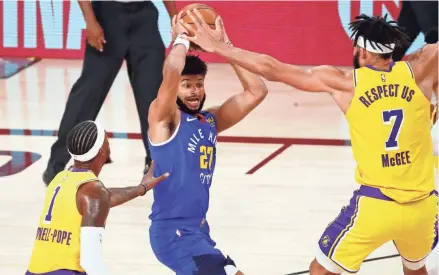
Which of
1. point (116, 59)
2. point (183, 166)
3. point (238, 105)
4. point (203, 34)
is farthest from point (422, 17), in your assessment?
point (183, 166)

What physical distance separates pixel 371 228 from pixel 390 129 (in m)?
0.53

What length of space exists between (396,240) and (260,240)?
2131mm

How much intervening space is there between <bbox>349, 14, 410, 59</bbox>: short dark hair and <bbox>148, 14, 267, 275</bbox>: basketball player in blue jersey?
0.75 meters

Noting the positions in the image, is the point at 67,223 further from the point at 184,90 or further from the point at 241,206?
the point at 241,206

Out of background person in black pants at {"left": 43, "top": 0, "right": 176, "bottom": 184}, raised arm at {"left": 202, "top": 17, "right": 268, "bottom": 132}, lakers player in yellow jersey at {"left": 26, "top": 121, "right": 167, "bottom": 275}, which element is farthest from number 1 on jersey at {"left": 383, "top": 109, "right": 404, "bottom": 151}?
background person in black pants at {"left": 43, "top": 0, "right": 176, "bottom": 184}

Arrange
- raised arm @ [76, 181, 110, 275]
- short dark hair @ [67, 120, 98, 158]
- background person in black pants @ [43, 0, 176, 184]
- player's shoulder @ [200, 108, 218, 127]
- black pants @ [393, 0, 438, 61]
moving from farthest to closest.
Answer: black pants @ [393, 0, 438, 61]
background person in black pants @ [43, 0, 176, 184]
player's shoulder @ [200, 108, 218, 127]
short dark hair @ [67, 120, 98, 158]
raised arm @ [76, 181, 110, 275]

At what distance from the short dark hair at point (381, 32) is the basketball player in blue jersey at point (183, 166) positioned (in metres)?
0.75

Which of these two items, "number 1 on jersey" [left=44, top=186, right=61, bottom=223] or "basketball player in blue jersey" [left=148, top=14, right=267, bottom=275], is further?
"basketball player in blue jersey" [left=148, top=14, right=267, bottom=275]

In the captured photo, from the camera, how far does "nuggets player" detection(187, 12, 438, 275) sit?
18.8 ft

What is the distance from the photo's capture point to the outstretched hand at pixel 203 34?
5797mm

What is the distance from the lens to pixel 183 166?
5863 mm

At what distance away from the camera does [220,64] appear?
14.5 meters

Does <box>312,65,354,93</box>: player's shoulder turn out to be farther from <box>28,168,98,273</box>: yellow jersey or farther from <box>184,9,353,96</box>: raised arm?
<box>28,168,98,273</box>: yellow jersey

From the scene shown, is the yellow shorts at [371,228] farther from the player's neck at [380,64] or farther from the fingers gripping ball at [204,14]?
the fingers gripping ball at [204,14]
